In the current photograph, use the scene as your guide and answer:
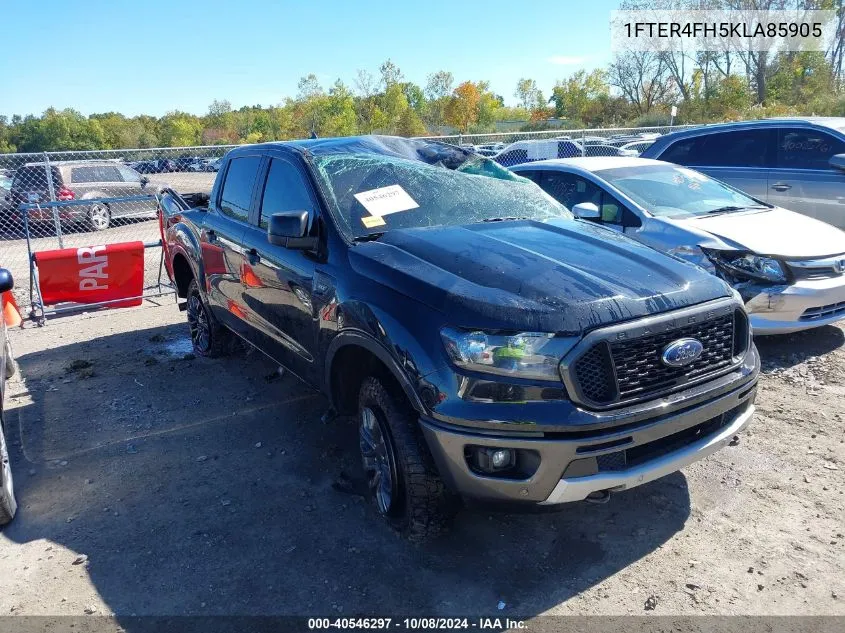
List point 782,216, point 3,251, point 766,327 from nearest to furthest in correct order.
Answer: point 766,327, point 782,216, point 3,251

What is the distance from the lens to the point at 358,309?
3143 mm

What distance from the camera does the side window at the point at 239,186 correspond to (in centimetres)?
461

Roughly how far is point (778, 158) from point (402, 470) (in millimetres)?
7133

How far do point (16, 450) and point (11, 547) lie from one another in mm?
1313

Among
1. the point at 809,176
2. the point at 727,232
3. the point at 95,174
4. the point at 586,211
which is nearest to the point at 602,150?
the point at 809,176

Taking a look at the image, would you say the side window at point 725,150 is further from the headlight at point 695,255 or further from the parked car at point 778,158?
the headlight at point 695,255

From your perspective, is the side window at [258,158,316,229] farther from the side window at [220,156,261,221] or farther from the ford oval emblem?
the ford oval emblem

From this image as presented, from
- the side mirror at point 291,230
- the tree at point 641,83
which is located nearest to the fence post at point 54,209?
the side mirror at point 291,230

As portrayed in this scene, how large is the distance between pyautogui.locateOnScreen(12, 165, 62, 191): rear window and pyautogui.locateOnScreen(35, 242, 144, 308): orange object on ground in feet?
23.0

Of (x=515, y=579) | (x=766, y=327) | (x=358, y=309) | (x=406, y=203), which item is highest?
(x=406, y=203)

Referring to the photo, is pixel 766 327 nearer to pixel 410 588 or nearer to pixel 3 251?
pixel 410 588

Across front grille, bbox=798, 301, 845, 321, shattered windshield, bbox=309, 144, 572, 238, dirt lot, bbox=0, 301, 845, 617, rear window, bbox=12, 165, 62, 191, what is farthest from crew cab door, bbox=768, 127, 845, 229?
rear window, bbox=12, 165, 62, 191

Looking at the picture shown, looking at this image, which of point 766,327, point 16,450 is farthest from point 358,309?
point 766,327

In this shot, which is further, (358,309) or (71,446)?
(71,446)
